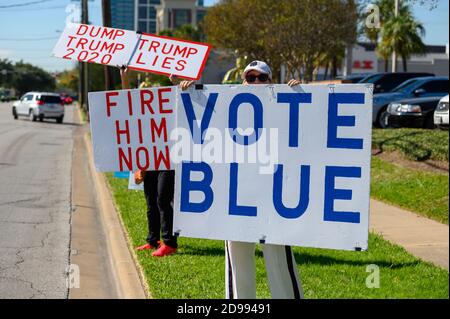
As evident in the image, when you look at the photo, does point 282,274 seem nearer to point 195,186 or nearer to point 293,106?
point 195,186

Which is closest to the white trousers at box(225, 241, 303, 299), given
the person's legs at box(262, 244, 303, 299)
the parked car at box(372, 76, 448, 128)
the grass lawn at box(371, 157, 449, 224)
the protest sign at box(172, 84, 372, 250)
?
the person's legs at box(262, 244, 303, 299)

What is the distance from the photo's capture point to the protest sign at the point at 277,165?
Result: 3969mm

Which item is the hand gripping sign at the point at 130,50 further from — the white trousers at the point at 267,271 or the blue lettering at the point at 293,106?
the white trousers at the point at 267,271

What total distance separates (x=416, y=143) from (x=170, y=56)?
9.96 metres

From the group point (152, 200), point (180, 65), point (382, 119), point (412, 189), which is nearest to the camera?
point (180, 65)

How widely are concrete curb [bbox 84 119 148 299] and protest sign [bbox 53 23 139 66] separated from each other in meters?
2.16

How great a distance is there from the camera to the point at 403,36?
5022 centimetres

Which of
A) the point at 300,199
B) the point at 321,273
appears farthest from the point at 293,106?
the point at 321,273

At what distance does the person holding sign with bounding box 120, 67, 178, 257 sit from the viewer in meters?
7.05

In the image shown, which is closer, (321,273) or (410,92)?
(321,273)

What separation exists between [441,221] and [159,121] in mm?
6194

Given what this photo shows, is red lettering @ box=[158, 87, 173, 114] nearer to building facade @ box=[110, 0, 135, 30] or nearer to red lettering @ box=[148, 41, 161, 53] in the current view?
red lettering @ box=[148, 41, 161, 53]
